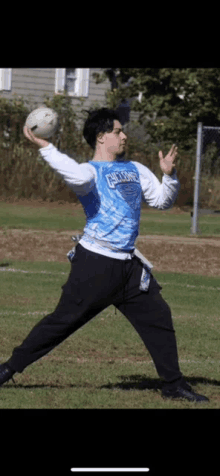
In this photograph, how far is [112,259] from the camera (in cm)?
571

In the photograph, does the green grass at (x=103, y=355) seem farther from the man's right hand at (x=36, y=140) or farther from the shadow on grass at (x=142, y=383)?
the man's right hand at (x=36, y=140)

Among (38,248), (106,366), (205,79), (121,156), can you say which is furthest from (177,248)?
(205,79)

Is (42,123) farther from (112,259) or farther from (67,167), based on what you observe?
(112,259)

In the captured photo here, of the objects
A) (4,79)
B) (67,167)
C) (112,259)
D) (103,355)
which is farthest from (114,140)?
(4,79)

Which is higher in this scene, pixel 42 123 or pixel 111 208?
pixel 42 123

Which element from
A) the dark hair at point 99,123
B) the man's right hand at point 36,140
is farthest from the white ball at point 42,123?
the dark hair at point 99,123

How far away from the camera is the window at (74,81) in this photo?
28.9m

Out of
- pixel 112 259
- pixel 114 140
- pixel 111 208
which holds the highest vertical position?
pixel 114 140

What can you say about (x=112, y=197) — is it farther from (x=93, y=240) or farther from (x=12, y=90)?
(x=12, y=90)

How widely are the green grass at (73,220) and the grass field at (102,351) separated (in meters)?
4.96

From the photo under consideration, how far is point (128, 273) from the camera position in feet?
19.0

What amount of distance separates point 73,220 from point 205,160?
16.3 ft

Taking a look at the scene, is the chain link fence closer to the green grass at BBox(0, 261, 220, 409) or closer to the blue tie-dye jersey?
the green grass at BBox(0, 261, 220, 409)

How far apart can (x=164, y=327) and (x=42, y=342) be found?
81 cm
